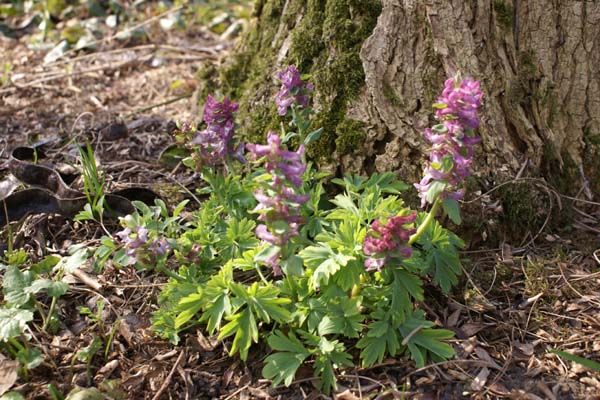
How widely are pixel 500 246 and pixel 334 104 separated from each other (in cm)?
122

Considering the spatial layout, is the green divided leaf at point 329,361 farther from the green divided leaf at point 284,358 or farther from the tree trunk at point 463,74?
the tree trunk at point 463,74

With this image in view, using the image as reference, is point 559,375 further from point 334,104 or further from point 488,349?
point 334,104

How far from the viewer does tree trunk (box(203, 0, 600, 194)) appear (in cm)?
327

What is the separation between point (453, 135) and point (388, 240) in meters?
0.48

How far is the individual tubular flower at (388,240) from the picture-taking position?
2.44m

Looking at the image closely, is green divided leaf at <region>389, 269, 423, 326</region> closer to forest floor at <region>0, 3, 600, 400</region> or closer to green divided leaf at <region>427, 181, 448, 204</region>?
forest floor at <region>0, 3, 600, 400</region>

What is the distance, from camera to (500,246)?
3367 mm

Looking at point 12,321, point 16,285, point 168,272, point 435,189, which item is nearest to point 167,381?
point 168,272

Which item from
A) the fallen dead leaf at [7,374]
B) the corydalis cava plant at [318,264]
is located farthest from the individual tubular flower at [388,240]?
the fallen dead leaf at [7,374]

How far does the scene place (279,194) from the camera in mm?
2355

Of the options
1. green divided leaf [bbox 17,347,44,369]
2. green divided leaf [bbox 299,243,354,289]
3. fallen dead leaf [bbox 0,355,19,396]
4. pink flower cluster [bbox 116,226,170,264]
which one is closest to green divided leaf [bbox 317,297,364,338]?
green divided leaf [bbox 299,243,354,289]

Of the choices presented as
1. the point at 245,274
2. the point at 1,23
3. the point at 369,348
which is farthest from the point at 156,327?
the point at 1,23

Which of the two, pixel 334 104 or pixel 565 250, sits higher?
pixel 334 104

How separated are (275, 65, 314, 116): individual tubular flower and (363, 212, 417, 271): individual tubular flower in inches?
31.6
